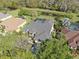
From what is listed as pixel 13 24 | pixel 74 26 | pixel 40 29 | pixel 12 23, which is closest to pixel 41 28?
pixel 40 29

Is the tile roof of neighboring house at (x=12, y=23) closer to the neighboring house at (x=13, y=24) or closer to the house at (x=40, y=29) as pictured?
the neighboring house at (x=13, y=24)

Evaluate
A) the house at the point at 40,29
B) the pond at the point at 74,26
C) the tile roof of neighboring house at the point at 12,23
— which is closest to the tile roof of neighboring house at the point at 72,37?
the house at the point at 40,29

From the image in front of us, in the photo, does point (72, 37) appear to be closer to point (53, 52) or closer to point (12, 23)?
point (53, 52)

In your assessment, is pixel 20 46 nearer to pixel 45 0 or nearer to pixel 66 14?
pixel 66 14

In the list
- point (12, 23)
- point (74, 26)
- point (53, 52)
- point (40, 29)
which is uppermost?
point (53, 52)

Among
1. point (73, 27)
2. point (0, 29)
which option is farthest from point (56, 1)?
point (0, 29)

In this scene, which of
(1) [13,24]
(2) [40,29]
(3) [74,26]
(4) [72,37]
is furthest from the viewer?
(3) [74,26]

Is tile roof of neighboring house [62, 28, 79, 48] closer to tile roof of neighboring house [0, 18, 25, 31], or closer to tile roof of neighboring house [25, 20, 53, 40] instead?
tile roof of neighboring house [25, 20, 53, 40]
